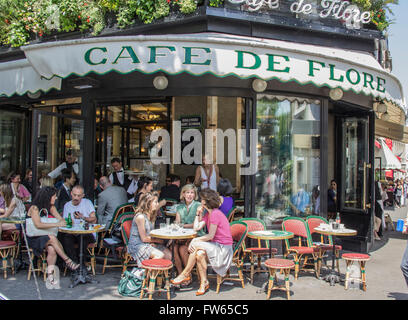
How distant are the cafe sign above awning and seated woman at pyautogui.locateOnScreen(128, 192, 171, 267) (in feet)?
6.35

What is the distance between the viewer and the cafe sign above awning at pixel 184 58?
5.64 metres

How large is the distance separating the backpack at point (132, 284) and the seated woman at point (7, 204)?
2497 millimetres

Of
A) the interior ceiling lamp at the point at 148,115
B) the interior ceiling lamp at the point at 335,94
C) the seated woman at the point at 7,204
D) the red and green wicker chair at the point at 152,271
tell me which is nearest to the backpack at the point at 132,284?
the red and green wicker chair at the point at 152,271

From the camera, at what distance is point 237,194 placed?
10469 millimetres

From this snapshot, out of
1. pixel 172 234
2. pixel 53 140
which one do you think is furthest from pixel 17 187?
pixel 172 234

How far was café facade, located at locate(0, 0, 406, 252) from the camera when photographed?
5730mm

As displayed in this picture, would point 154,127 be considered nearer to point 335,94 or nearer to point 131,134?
point 131,134

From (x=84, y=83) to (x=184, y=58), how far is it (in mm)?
2223

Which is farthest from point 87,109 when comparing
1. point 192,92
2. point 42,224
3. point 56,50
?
point 42,224

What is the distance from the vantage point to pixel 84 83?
22.6ft

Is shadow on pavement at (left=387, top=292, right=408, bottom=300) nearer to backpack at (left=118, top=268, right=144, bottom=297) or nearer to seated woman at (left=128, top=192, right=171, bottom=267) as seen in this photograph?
seated woman at (left=128, top=192, right=171, bottom=267)

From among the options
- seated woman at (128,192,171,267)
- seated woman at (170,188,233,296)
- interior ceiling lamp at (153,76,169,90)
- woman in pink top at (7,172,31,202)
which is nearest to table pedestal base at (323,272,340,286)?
seated woman at (170,188,233,296)

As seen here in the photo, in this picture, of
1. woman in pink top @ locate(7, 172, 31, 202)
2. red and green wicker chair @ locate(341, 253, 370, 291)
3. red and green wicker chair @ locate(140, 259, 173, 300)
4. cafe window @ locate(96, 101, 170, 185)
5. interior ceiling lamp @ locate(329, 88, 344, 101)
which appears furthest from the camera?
cafe window @ locate(96, 101, 170, 185)

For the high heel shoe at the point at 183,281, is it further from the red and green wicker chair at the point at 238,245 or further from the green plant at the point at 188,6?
the green plant at the point at 188,6
